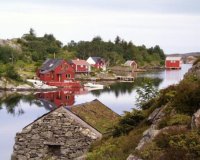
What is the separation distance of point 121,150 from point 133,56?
184747 millimetres

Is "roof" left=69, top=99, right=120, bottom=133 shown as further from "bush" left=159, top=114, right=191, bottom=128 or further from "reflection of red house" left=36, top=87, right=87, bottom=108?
"reflection of red house" left=36, top=87, right=87, bottom=108

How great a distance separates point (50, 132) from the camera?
1584 cm

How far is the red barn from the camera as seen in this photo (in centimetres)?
10469

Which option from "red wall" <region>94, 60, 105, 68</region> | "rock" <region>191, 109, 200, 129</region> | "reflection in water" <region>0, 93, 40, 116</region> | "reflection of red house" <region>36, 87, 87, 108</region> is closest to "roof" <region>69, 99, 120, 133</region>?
"rock" <region>191, 109, 200, 129</region>

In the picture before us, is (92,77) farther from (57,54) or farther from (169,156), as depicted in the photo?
(169,156)

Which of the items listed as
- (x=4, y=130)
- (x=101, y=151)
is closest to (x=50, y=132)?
(x=101, y=151)

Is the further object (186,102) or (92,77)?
(92,77)

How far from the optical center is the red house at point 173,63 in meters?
191

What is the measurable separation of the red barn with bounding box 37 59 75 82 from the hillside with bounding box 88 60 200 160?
92.2 metres

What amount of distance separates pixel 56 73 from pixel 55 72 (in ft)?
1.29

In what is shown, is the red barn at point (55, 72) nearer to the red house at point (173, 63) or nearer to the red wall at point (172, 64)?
the red wall at point (172, 64)

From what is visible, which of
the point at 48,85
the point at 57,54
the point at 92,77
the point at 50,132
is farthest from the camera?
the point at 57,54

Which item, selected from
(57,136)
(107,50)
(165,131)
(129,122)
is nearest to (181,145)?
(165,131)

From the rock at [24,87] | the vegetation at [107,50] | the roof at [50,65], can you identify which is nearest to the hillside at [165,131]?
the rock at [24,87]
